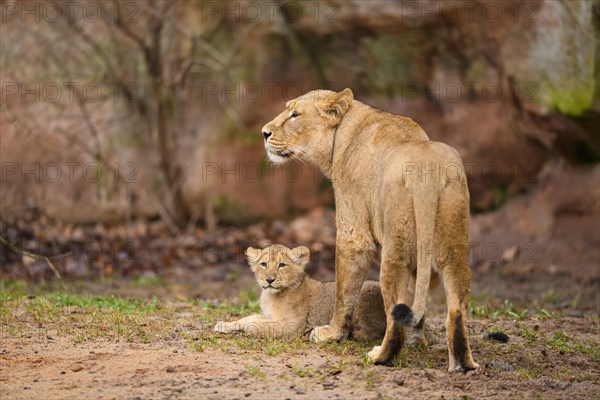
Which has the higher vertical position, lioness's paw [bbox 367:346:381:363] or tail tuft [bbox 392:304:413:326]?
tail tuft [bbox 392:304:413:326]

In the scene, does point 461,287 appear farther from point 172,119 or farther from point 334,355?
point 172,119

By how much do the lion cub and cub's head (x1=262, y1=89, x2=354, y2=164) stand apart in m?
0.90

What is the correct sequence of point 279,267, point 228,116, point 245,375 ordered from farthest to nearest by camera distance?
point 228,116 → point 279,267 → point 245,375

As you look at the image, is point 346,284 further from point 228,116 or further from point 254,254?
point 228,116

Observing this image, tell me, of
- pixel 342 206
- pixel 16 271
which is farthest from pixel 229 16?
pixel 342 206

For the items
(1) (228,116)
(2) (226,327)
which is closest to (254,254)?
(2) (226,327)

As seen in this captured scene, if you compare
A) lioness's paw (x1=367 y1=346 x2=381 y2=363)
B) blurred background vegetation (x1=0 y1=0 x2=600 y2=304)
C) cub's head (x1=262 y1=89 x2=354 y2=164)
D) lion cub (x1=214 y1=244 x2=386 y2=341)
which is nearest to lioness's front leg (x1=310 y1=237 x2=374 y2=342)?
lion cub (x1=214 y1=244 x2=386 y2=341)

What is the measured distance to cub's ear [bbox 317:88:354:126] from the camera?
8789mm

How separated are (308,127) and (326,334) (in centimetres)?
190

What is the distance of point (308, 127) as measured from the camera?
8.90m

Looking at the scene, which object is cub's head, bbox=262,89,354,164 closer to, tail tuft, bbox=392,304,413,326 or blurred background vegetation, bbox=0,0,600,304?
tail tuft, bbox=392,304,413,326

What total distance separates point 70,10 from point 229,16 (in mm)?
2781

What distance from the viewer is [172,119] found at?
17.5m

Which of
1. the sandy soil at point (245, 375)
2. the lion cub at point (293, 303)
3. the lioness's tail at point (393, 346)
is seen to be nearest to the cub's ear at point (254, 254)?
the lion cub at point (293, 303)
